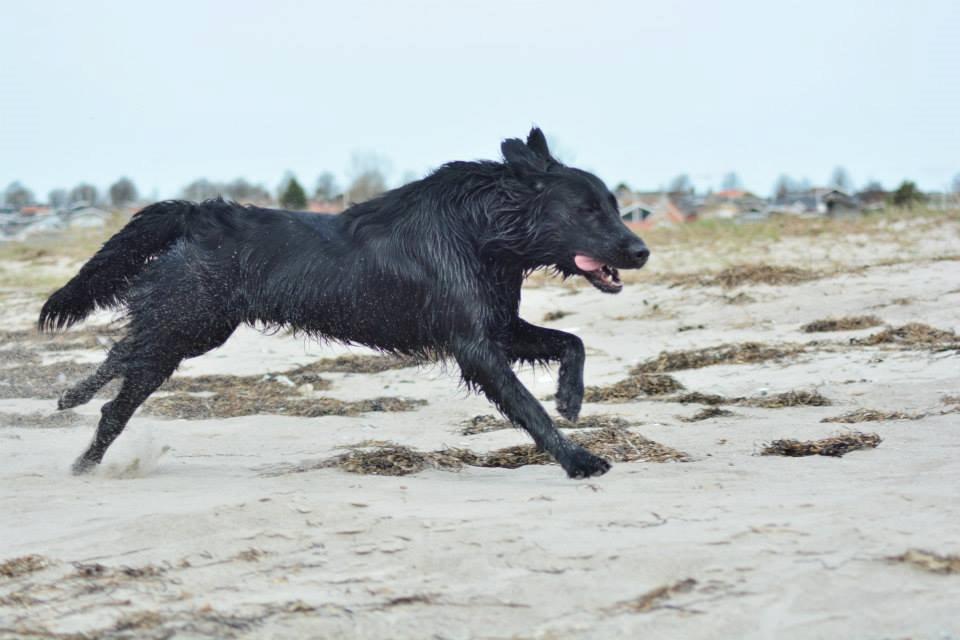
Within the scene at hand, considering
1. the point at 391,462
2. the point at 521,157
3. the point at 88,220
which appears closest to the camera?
the point at 391,462

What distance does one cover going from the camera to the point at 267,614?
3.47m

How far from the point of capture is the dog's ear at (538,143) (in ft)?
19.2

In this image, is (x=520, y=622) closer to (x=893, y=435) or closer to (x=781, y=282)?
(x=893, y=435)

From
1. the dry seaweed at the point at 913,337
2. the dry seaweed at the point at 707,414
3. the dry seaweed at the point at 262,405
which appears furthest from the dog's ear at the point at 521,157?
the dry seaweed at the point at 913,337

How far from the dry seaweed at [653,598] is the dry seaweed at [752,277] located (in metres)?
8.93

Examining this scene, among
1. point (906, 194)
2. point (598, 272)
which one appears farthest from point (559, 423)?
point (906, 194)

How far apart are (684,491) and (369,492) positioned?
4.20 ft

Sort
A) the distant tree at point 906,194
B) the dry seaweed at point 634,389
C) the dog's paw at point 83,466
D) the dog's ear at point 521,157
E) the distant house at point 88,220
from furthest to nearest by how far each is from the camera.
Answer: the distant house at point 88,220 → the distant tree at point 906,194 → the dry seaweed at point 634,389 → the dog's paw at point 83,466 → the dog's ear at point 521,157

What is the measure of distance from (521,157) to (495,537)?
243 centimetres

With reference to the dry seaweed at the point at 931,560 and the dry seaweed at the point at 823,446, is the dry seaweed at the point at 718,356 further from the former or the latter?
the dry seaweed at the point at 931,560

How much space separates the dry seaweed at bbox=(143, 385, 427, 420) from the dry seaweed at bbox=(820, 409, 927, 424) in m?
2.97

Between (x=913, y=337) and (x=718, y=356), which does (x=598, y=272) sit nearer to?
(x=718, y=356)

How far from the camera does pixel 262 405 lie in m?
8.48

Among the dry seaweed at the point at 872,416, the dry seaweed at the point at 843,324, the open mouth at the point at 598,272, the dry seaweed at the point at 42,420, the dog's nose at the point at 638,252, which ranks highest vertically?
the dog's nose at the point at 638,252
